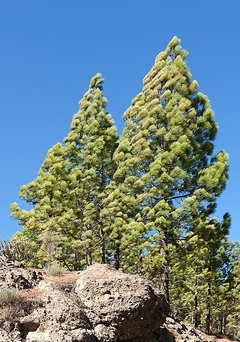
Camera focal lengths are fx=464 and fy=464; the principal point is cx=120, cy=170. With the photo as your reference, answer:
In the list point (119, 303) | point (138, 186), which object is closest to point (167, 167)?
point (138, 186)

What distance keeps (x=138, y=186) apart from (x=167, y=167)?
133cm

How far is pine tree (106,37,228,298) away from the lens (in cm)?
1661

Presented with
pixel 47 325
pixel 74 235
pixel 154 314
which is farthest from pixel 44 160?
pixel 47 325

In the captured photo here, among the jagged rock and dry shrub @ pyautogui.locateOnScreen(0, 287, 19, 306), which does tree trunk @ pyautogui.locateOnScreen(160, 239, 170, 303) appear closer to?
the jagged rock

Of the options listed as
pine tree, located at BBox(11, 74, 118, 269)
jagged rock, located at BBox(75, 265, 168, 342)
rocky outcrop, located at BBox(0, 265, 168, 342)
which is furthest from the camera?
pine tree, located at BBox(11, 74, 118, 269)

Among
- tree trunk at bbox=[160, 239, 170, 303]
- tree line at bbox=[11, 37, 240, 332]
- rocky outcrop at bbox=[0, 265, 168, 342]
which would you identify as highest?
tree line at bbox=[11, 37, 240, 332]

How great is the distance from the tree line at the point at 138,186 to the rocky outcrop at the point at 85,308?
5173 millimetres

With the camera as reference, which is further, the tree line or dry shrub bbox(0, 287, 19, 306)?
the tree line

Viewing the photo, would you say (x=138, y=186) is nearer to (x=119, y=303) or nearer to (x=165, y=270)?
(x=165, y=270)

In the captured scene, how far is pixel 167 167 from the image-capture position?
1738 cm

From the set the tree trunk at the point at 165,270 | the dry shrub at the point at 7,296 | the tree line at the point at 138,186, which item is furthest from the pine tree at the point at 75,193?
the dry shrub at the point at 7,296

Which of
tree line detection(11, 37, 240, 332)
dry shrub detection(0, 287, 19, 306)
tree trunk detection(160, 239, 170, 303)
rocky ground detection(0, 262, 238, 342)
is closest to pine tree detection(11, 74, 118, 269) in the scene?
tree line detection(11, 37, 240, 332)

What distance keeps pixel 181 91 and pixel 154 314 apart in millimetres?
10284

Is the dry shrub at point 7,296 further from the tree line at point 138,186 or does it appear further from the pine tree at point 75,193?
the pine tree at point 75,193
